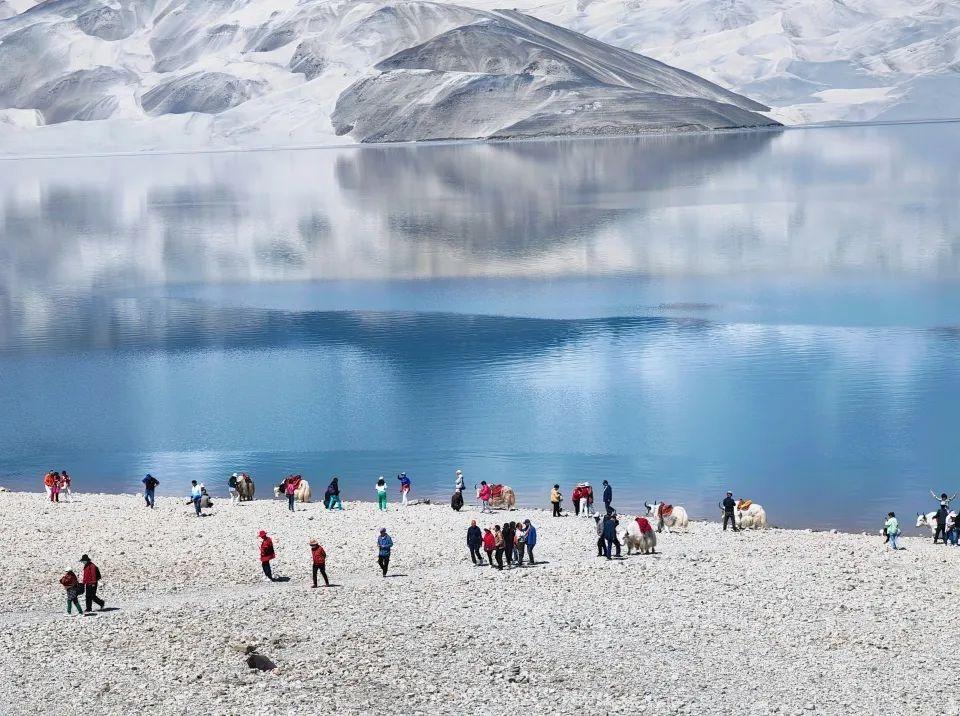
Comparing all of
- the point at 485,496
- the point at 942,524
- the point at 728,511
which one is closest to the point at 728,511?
the point at 728,511

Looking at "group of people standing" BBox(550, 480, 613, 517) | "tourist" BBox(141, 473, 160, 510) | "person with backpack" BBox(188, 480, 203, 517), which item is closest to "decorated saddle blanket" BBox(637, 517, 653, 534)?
"group of people standing" BBox(550, 480, 613, 517)

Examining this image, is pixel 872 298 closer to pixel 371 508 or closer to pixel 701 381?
pixel 701 381

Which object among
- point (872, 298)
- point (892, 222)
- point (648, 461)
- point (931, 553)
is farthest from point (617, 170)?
point (931, 553)

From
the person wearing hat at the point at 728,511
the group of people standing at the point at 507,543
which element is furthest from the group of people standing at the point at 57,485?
the person wearing hat at the point at 728,511

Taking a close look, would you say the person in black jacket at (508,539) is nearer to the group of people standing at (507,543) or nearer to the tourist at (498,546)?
the group of people standing at (507,543)

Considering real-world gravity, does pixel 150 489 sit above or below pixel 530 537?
above

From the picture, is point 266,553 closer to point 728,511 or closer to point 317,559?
point 317,559
